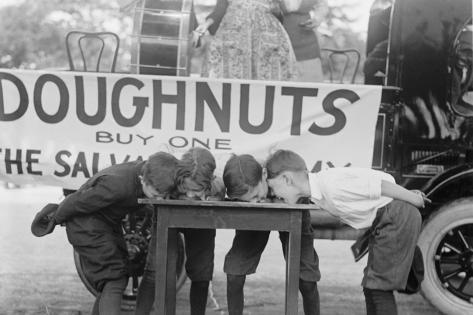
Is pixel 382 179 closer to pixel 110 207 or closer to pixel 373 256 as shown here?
pixel 373 256

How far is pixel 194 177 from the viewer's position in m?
3.59

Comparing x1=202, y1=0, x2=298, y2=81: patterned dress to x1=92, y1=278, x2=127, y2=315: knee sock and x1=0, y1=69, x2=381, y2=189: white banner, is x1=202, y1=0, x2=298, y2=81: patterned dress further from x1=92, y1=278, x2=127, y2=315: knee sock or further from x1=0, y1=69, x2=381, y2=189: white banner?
x1=92, y1=278, x2=127, y2=315: knee sock

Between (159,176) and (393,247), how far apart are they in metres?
1.25

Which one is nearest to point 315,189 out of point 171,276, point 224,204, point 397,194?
point 397,194

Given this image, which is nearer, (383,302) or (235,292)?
(383,302)

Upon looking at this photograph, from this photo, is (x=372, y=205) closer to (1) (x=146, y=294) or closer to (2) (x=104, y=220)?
(1) (x=146, y=294)

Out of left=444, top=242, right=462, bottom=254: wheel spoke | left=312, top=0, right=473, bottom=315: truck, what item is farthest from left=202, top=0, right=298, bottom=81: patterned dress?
left=444, top=242, right=462, bottom=254: wheel spoke

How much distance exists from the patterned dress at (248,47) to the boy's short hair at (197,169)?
5.75 ft

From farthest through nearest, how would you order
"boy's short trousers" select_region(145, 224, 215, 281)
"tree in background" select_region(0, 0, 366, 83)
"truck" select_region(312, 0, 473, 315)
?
"tree in background" select_region(0, 0, 366, 83)
"truck" select_region(312, 0, 473, 315)
"boy's short trousers" select_region(145, 224, 215, 281)

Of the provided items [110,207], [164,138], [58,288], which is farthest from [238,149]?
[58,288]

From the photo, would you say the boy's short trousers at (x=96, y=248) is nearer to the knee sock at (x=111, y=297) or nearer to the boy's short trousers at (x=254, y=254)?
the knee sock at (x=111, y=297)

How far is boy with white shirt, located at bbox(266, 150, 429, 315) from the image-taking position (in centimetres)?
367

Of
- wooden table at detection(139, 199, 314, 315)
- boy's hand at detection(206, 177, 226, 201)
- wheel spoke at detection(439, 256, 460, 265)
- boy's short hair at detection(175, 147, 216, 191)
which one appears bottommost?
wheel spoke at detection(439, 256, 460, 265)

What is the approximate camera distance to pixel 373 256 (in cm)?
379
